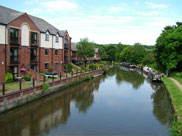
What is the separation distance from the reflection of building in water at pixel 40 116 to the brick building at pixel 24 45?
6.48 metres

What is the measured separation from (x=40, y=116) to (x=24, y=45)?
1338 cm

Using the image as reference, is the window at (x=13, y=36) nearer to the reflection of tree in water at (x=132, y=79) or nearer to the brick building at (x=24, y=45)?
the brick building at (x=24, y=45)

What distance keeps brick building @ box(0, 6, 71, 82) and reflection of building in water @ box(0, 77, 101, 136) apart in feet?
21.3

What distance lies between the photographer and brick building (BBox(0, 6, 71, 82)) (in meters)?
22.9

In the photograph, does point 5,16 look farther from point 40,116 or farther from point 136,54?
point 136,54

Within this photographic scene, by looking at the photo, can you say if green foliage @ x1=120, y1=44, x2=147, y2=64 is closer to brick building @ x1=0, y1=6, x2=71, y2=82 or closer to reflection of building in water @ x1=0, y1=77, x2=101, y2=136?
brick building @ x1=0, y1=6, x2=71, y2=82

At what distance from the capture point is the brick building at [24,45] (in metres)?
22.9

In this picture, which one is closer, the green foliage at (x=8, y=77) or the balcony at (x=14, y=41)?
the green foliage at (x=8, y=77)

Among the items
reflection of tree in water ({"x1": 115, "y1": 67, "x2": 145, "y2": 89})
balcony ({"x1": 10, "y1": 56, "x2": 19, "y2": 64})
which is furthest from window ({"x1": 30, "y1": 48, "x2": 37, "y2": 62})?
reflection of tree in water ({"x1": 115, "y1": 67, "x2": 145, "y2": 89})

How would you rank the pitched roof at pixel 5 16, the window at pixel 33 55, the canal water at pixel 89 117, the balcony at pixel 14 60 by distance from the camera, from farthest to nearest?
the window at pixel 33 55 → the balcony at pixel 14 60 → the pitched roof at pixel 5 16 → the canal water at pixel 89 117

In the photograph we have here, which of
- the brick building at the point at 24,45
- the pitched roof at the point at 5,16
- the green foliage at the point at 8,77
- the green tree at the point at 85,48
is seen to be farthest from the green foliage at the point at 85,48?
the green foliage at the point at 8,77

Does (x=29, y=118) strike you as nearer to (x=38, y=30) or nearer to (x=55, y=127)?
(x=55, y=127)

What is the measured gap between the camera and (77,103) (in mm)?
20703

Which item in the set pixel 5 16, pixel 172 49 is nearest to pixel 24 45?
pixel 5 16
